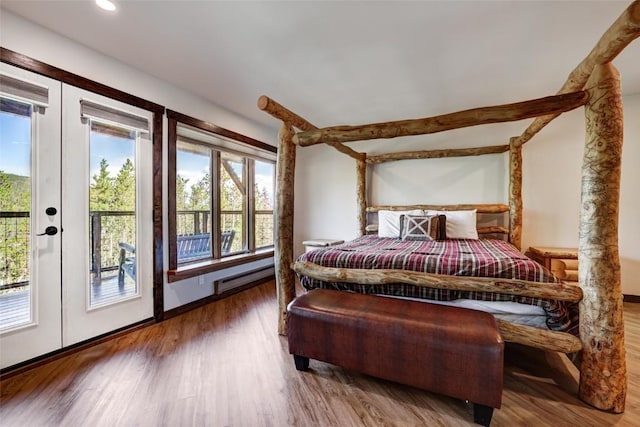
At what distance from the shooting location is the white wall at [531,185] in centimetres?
314

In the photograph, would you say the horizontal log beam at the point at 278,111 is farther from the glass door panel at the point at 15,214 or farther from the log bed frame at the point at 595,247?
the glass door panel at the point at 15,214

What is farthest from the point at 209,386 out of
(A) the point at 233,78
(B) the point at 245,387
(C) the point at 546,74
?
(C) the point at 546,74

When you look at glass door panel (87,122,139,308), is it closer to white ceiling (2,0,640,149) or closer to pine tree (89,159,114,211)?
pine tree (89,159,114,211)

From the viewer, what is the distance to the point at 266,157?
14.4 feet

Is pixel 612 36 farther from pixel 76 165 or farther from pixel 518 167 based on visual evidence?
pixel 76 165

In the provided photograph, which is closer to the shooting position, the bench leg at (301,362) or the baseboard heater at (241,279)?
the bench leg at (301,362)

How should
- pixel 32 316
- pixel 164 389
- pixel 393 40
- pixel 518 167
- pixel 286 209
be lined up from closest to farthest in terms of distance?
pixel 164 389, pixel 32 316, pixel 393 40, pixel 286 209, pixel 518 167

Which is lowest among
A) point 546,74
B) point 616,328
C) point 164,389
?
point 164,389

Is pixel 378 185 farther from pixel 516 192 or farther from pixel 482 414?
pixel 482 414

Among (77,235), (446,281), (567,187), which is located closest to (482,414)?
(446,281)

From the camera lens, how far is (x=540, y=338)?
1.61 meters

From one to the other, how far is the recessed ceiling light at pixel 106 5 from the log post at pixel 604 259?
3026 millimetres

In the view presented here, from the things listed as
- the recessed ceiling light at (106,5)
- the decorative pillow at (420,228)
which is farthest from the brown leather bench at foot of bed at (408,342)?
the recessed ceiling light at (106,5)

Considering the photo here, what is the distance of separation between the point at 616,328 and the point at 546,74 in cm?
232
